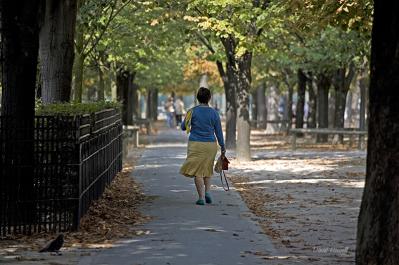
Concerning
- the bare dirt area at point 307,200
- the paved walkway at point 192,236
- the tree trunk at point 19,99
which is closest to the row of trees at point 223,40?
the tree trunk at point 19,99

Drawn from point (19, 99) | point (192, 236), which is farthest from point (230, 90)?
point (192, 236)

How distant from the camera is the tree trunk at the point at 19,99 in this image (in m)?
10.6

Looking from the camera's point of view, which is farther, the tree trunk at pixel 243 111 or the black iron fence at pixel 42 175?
the tree trunk at pixel 243 111

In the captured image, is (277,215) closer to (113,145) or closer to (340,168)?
(113,145)

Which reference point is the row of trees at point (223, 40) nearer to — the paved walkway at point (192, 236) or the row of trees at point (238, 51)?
the row of trees at point (238, 51)

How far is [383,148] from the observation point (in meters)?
7.29

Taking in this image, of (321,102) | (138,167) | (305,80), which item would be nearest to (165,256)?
(138,167)

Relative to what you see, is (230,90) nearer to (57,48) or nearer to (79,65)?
(79,65)

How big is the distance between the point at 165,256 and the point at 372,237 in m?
2.42

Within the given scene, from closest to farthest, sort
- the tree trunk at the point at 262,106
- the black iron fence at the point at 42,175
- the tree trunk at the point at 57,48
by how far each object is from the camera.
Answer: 1. the black iron fence at the point at 42,175
2. the tree trunk at the point at 57,48
3. the tree trunk at the point at 262,106

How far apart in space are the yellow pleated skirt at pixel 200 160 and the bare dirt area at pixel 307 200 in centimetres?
93

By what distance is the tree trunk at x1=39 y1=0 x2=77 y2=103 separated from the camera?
15070mm

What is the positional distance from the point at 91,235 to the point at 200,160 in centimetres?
372

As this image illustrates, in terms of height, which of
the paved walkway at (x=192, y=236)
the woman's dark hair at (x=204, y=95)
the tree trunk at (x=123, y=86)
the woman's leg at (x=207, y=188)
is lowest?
the paved walkway at (x=192, y=236)
